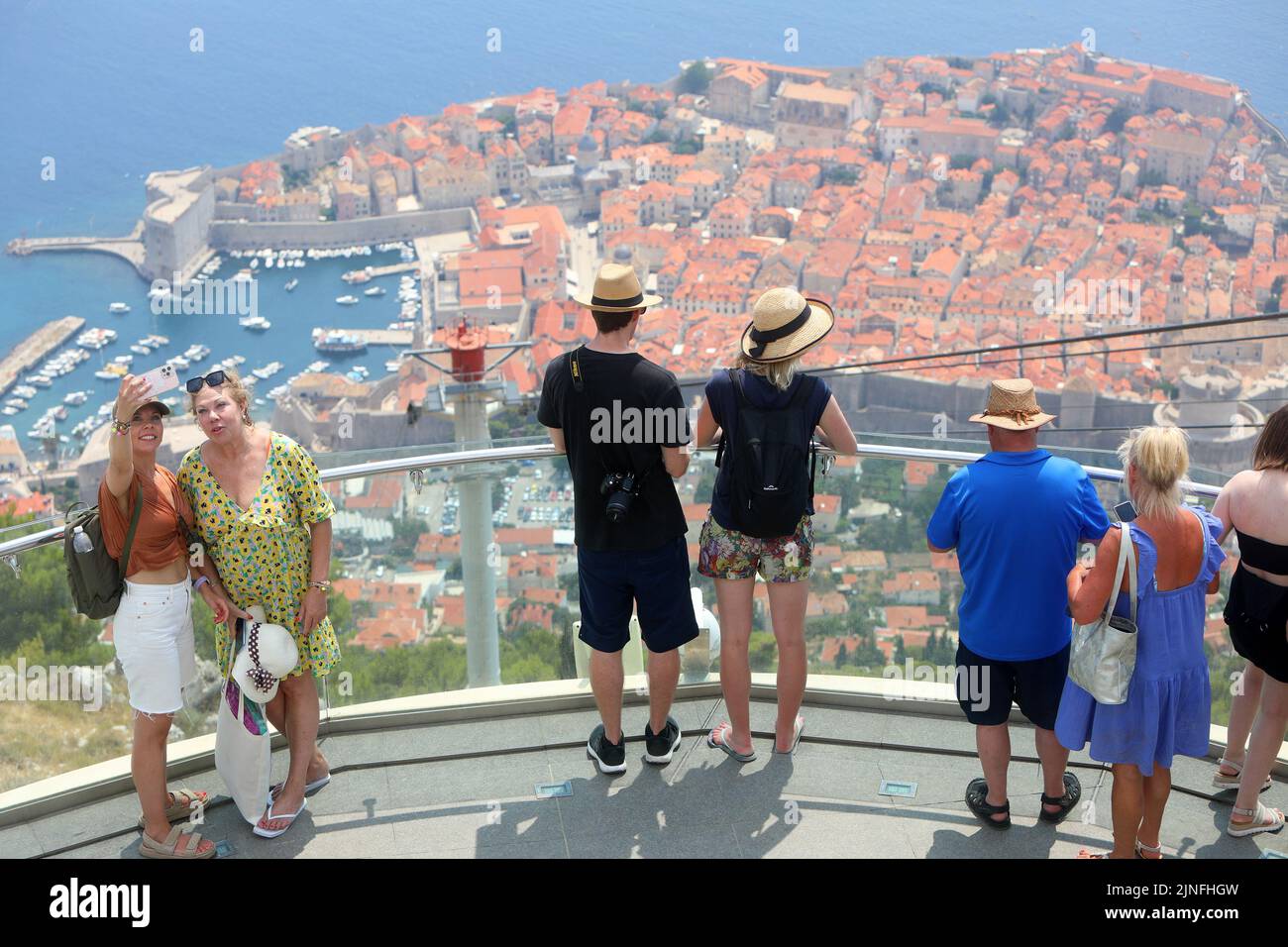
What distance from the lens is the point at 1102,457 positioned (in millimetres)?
2494

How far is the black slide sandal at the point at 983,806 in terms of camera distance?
7.11 feet

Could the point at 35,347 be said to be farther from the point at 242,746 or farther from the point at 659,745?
the point at 659,745

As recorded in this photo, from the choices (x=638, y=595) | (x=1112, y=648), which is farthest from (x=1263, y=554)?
(x=638, y=595)

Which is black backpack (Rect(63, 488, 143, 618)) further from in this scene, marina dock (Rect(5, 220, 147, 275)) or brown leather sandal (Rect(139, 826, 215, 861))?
marina dock (Rect(5, 220, 147, 275))

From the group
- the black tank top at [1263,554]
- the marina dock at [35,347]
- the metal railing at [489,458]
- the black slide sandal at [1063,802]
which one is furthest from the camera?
the marina dock at [35,347]

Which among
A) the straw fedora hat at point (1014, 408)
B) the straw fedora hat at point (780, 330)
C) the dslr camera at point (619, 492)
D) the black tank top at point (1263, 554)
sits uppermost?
the straw fedora hat at point (780, 330)

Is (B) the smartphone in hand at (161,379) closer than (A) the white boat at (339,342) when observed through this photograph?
Yes

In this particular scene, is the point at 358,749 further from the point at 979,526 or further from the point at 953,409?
the point at 953,409

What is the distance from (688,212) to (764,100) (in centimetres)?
1536

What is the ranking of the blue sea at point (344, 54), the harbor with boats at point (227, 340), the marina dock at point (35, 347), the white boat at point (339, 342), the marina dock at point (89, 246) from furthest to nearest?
the blue sea at point (344, 54) < the marina dock at point (89, 246) < the white boat at point (339, 342) < the marina dock at point (35, 347) < the harbor with boats at point (227, 340)

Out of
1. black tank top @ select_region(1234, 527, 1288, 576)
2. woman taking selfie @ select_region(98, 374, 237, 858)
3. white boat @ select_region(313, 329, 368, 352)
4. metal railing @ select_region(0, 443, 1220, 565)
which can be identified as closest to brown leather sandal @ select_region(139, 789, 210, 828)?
woman taking selfie @ select_region(98, 374, 237, 858)

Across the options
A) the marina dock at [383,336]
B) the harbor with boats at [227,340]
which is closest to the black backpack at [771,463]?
the harbor with boats at [227,340]

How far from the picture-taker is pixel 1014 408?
2.00m

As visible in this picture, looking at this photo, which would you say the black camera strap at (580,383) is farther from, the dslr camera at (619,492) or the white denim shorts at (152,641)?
the white denim shorts at (152,641)
